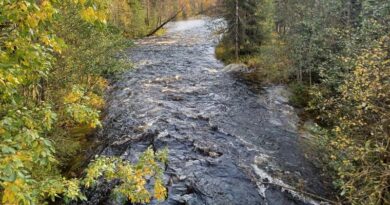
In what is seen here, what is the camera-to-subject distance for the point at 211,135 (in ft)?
51.7

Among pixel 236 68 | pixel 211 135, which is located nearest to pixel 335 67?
pixel 211 135

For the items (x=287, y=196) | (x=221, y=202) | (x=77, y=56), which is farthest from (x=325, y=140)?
(x=77, y=56)

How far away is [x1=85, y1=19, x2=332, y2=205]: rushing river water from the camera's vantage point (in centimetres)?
1170

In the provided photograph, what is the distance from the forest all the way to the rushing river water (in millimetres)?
871

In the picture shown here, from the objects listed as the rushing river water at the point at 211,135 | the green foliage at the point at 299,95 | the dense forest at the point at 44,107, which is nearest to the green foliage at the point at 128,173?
the dense forest at the point at 44,107

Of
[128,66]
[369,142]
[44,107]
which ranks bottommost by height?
[369,142]

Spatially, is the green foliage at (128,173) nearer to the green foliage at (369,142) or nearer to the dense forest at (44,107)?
the dense forest at (44,107)

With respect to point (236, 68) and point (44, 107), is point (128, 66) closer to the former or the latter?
point (236, 68)

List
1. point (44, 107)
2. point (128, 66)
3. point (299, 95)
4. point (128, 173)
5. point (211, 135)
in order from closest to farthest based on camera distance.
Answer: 1. point (44, 107)
2. point (128, 173)
3. point (211, 135)
4. point (128, 66)
5. point (299, 95)

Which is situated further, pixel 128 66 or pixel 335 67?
pixel 128 66

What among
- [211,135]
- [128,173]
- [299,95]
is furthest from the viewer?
[299,95]

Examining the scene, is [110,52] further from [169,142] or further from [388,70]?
[388,70]

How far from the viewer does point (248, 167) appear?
13.1 meters

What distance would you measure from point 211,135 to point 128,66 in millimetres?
7196
